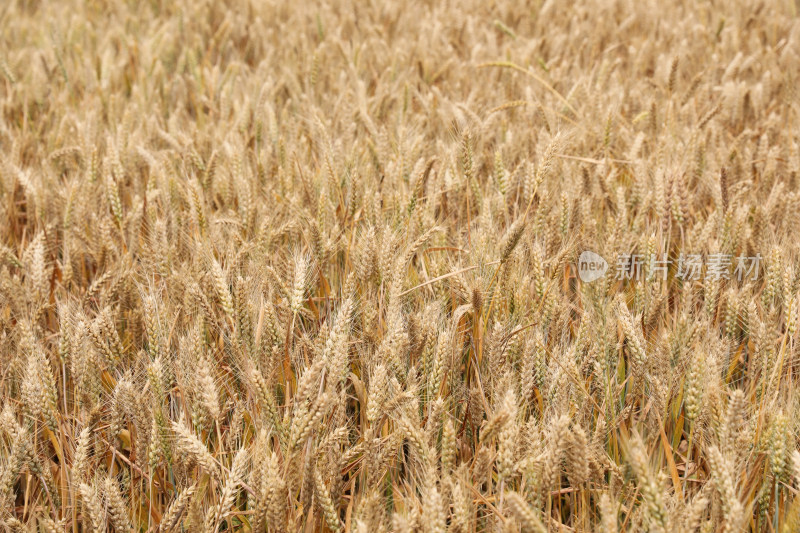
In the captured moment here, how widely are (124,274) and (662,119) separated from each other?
6.52 ft

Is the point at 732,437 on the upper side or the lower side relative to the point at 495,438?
upper

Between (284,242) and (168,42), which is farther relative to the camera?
(168,42)

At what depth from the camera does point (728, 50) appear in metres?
3.67

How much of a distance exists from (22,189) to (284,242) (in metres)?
1.01

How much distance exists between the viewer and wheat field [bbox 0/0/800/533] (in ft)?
3.91

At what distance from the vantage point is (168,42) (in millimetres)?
3812

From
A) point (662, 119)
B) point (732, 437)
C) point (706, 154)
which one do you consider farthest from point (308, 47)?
point (732, 437)

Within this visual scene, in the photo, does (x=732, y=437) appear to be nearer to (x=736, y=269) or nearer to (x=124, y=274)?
(x=736, y=269)

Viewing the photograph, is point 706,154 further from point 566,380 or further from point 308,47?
point 308,47

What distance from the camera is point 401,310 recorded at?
167cm

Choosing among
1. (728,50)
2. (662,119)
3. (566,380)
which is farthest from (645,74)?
(566,380)

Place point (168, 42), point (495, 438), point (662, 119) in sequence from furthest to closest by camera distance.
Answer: point (168, 42) < point (662, 119) < point (495, 438)

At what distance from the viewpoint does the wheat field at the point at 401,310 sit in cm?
119

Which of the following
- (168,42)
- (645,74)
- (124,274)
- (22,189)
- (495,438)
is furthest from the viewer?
(168,42)
